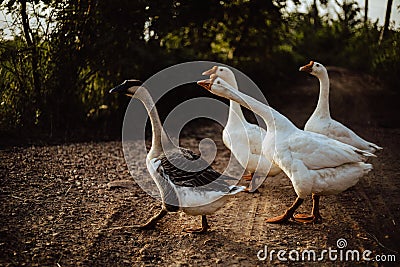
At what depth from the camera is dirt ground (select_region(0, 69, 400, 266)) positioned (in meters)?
4.07

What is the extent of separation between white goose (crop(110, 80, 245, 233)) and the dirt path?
0.31 meters

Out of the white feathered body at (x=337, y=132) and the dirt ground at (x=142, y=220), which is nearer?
the dirt ground at (x=142, y=220)

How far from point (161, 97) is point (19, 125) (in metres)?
3.03

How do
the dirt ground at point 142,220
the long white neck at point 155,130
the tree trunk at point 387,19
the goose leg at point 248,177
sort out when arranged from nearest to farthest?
the dirt ground at point 142,220 → the long white neck at point 155,130 → the goose leg at point 248,177 → the tree trunk at point 387,19

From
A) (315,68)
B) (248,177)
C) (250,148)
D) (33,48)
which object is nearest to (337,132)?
(315,68)

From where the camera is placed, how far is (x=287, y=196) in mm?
5918

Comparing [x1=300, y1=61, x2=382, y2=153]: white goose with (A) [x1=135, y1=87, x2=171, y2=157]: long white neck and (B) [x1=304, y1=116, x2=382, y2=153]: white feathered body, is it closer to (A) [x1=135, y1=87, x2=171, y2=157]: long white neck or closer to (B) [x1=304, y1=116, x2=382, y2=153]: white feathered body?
(B) [x1=304, y1=116, x2=382, y2=153]: white feathered body

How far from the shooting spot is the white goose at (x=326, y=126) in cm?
602

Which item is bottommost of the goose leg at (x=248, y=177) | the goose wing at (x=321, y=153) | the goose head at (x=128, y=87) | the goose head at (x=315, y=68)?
the goose leg at (x=248, y=177)

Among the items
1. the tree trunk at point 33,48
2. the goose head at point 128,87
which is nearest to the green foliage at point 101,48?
the tree trunk at point 33,48

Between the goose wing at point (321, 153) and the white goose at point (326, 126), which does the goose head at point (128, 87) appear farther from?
the white goose at point (326, 126)

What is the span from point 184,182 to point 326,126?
2.49 m

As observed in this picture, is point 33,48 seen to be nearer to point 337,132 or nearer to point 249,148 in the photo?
point 249,148

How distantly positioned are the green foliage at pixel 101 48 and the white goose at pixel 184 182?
372 centimetres
